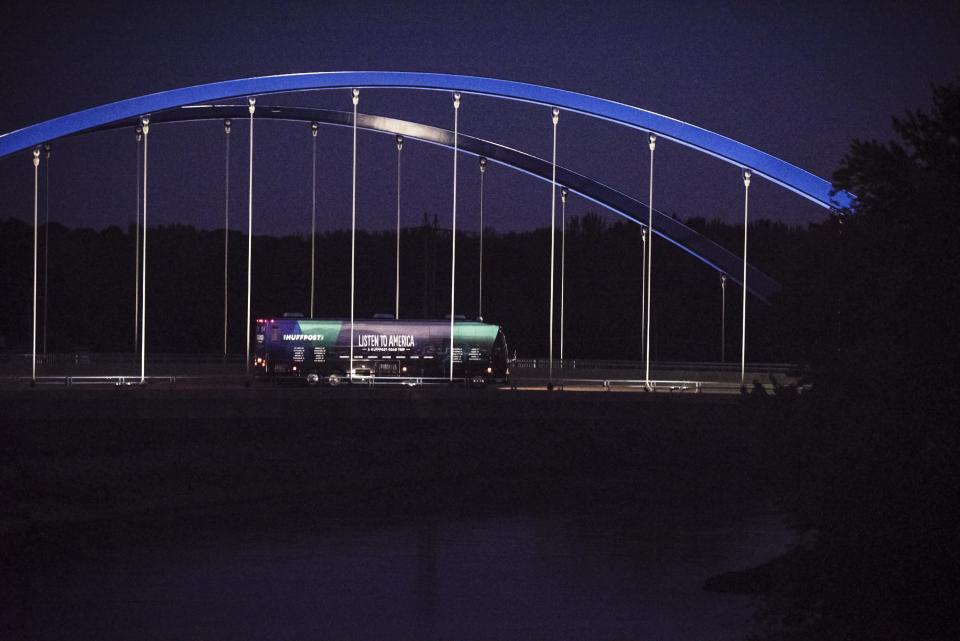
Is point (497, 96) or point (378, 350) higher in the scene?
point (497, 96)

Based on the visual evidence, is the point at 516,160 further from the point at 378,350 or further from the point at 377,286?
the point at 377,286

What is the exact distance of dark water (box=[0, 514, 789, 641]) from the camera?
1238 cm

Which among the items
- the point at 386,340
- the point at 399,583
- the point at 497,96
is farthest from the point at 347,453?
the point at 399,583

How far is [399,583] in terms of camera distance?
15.1m

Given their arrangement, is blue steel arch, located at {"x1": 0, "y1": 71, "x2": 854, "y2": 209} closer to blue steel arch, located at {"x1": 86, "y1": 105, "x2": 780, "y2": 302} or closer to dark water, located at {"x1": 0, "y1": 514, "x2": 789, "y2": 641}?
blue steel arch, located at {"x1": 86, "y1": 105, "x2": 780, "y2": 302}

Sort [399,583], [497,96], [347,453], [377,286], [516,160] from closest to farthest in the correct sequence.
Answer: [399,583]
[347,453]
[497,96]
[516,160]
[377,286]

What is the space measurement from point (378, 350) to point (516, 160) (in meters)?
7.76

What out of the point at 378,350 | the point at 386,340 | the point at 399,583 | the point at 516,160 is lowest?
the point at 399,583

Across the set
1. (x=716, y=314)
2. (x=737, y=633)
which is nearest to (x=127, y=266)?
(x=716, y=314)

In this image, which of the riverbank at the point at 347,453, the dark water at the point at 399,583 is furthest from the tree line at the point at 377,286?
the dark water at the point at 399,583

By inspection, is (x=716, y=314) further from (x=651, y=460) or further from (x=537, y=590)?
(x=537, y=590)

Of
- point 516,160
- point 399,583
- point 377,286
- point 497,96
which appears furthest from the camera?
point 377,286

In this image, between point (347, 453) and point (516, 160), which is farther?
point (516, 160)

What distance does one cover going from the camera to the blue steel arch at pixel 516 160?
38125 mm
